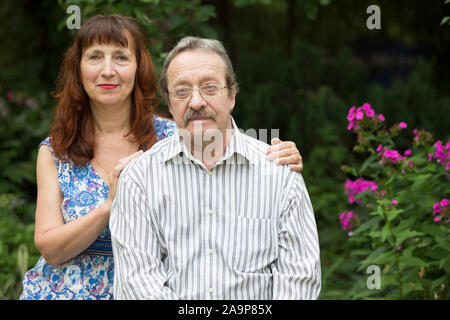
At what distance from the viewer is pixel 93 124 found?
10.4 feet

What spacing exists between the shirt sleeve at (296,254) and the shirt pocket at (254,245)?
1.3 inches

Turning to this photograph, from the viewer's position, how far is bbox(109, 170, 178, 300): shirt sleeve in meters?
2.48

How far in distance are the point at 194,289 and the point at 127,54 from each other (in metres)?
1.20

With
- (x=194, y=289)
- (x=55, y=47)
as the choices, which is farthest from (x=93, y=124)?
(x=55, y=47)

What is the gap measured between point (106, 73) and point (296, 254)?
1214 mm

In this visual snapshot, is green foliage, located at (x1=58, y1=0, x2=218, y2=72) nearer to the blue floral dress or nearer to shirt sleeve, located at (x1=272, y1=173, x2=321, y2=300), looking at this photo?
the blue floral dress

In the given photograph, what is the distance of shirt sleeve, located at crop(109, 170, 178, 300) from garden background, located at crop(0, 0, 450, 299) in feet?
4.23

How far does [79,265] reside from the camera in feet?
9.80

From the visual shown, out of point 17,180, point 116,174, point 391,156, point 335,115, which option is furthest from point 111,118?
point 335,115

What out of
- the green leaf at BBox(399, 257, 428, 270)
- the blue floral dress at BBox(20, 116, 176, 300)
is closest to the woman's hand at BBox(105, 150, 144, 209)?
the blue floral dress at BBox(20, 116, 176, 300)

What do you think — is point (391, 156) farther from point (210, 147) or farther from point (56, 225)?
point (56, 225)

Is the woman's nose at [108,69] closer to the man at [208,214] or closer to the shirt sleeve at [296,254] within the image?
the man at [208,214]

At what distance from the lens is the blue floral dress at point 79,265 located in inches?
117
